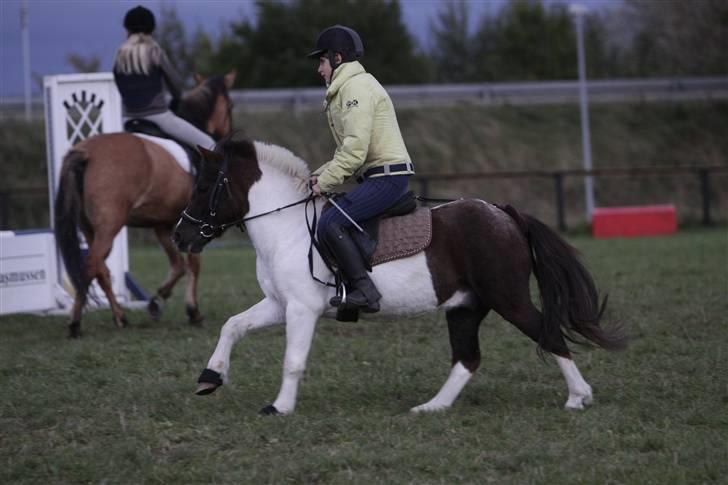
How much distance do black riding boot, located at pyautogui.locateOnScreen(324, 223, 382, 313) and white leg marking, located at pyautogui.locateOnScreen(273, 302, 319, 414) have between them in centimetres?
25

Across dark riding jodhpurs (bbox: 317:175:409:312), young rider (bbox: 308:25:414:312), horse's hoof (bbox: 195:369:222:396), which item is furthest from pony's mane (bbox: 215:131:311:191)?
horse's hoof (bbox: 195:369:222:396)

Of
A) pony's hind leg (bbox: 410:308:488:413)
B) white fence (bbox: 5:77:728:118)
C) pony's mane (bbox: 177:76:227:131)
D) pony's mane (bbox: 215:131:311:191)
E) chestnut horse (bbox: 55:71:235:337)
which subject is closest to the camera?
pony's hind leg (bbox: 410:308:488:413)

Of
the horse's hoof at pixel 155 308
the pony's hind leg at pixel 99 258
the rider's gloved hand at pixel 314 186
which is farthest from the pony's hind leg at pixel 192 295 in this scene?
the rider's gloved hand at pixel 314 186

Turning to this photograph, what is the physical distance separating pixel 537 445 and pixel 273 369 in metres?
3.01

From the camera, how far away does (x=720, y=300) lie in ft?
36.8

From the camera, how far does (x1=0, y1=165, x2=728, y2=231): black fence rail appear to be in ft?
84.8

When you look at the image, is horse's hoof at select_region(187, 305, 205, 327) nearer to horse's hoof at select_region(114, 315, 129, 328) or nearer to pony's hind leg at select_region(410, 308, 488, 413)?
horse's hoof at select_region(114, 315, 129, 328)

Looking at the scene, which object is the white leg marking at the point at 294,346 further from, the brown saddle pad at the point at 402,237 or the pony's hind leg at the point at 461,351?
the pony's hind leg at the point at 461,351

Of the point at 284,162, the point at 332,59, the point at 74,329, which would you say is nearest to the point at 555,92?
the point at 74,329

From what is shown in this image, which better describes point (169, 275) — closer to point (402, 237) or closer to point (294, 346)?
point (294, 346)

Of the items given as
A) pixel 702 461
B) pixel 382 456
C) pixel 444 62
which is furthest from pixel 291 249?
pixel 444 62

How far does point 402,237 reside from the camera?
6.39m

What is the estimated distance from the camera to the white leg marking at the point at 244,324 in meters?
6.46

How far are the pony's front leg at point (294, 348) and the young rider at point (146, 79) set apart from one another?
16.4 feet
